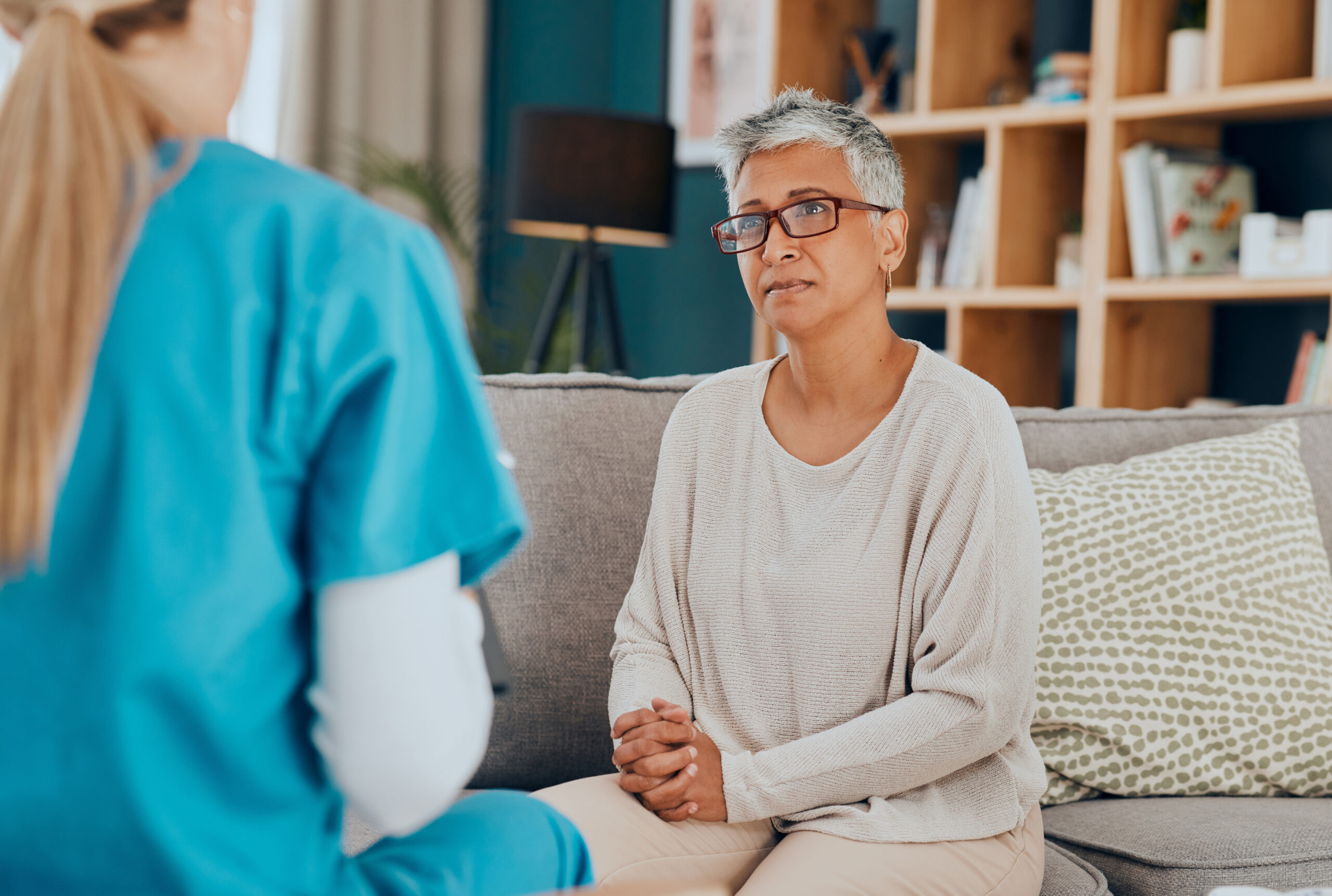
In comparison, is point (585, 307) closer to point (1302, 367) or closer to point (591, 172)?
point (591, 172)

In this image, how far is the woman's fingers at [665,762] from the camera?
125cm

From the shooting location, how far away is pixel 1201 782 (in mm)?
1474

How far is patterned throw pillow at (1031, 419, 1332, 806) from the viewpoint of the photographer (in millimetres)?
1474

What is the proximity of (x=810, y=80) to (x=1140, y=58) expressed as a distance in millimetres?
923

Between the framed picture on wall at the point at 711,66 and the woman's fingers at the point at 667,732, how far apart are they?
118 inches

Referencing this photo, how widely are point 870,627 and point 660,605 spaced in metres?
0.27

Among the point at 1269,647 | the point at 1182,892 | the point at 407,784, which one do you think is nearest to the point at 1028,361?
the point at 1269,647

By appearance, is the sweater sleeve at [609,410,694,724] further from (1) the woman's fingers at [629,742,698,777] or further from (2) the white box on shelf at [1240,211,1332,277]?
(2) the white box on shelf at [1240,211,1332,277]

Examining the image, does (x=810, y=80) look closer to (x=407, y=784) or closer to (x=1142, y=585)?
→ (x=1142, y=585)

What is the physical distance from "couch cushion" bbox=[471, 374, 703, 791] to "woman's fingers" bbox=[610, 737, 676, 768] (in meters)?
0.25

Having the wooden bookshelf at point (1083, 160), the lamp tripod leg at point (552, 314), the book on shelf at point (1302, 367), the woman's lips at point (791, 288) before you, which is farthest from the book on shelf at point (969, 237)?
the woman's lips at point (791, 288)

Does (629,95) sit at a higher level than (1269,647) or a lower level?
higher

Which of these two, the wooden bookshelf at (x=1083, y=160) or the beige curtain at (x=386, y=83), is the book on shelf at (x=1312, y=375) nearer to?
the wooden bookshelf at (x=1083, y=160)

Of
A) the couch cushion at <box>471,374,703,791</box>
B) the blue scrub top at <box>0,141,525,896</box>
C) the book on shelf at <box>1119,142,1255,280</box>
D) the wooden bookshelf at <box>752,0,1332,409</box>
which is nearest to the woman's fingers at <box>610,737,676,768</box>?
the couch cushion at <box>471,374,703,791</box>
